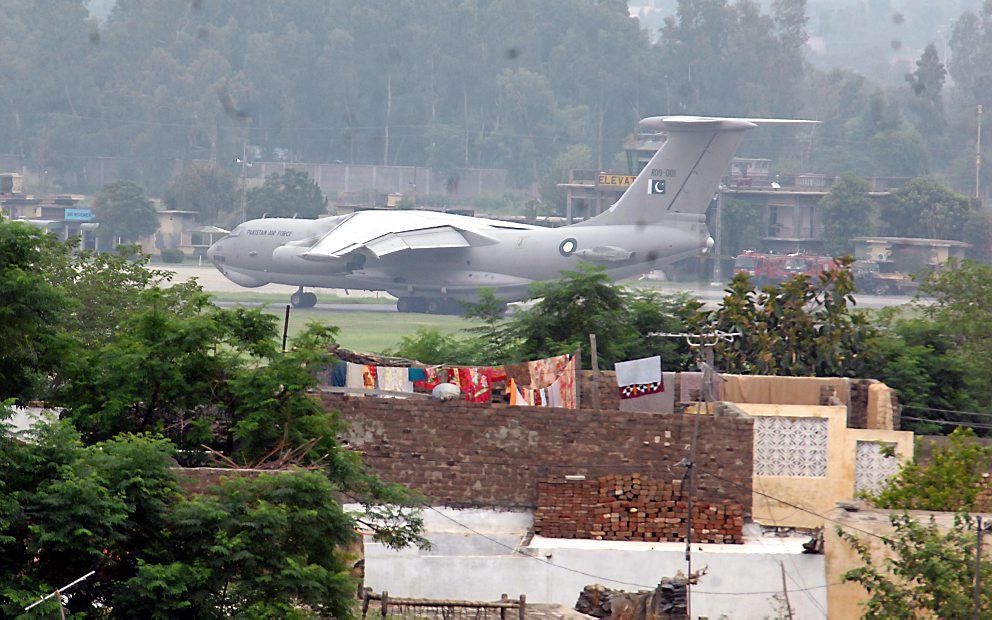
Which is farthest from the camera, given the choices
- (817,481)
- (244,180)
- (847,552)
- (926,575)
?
(244,180)

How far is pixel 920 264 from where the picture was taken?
86.2 m

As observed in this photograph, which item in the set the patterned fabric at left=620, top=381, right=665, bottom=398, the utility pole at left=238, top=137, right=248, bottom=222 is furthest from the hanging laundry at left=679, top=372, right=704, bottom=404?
the utility pole at left=238, top=137, right=248, bottom=222

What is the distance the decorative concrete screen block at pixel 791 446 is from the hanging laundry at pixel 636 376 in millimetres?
1678

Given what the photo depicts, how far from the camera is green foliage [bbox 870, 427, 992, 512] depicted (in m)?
15.7

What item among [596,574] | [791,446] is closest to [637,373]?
[791,446]

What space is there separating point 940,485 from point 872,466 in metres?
1.59

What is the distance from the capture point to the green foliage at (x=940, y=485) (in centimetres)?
1573

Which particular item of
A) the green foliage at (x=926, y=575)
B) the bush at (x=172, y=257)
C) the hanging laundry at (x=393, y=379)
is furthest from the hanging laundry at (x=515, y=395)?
the bush at (x=172, y=257)

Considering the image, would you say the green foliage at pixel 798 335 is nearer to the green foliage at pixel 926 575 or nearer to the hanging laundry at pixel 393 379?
the hanging laundry at pixel 393 379

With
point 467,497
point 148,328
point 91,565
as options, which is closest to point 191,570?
point 91,565

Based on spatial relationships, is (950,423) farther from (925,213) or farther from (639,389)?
(925,213)

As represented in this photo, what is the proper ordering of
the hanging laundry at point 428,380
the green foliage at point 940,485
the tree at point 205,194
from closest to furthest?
1. the green foliage at point 940,485
2. the hanging laundry at point 428,380
3. the tree at point 205,194

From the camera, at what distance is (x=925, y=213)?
93.9 m

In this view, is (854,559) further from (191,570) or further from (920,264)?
(920,264)
